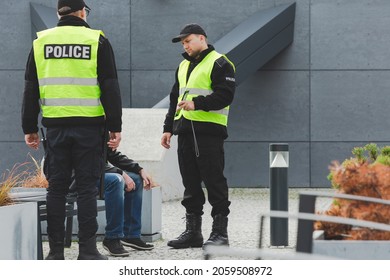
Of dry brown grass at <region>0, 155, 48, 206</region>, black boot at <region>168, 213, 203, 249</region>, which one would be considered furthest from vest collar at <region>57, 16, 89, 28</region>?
black boot at <region>168, 213, 203, 249</region>

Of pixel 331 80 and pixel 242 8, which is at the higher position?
pixel 242 8

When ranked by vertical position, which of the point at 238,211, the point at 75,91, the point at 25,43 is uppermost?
the point at 25,43

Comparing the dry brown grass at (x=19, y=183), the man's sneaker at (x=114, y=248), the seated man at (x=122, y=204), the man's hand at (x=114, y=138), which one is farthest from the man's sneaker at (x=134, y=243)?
the man's hand at (x=114, y=138)

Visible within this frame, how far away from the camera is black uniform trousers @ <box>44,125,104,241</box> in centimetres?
642

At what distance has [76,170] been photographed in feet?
21.2

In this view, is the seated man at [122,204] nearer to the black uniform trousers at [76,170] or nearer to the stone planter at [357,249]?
the black uniform trousers at [76,170]

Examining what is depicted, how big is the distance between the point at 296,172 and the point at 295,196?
2498 mm

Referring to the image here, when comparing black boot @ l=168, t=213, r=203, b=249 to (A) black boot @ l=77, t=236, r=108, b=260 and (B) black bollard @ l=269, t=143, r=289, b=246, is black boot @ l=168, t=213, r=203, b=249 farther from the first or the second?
(A) black boot @ l=77, t=236, r=108, b=260

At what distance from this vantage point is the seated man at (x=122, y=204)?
7.51 meters

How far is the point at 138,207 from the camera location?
26.1 feet

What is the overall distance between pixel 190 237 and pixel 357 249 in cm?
315

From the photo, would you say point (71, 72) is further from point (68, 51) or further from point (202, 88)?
point (202, 88)

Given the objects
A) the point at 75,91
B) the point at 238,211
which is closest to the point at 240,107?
the point at 238,211
